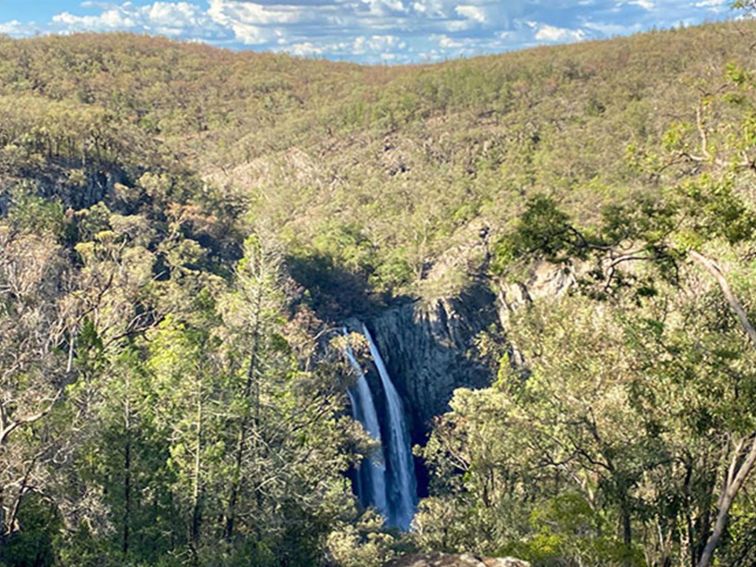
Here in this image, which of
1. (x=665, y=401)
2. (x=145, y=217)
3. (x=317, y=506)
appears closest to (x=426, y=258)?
(x=145, y=217)

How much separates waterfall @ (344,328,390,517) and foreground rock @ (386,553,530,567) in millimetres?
22226

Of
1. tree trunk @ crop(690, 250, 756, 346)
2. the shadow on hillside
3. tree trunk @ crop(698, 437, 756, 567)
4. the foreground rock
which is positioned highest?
the shadow on hillside

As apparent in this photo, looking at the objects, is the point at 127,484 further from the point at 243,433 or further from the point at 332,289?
the point at 332,289

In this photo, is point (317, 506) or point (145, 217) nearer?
point (317, 506)

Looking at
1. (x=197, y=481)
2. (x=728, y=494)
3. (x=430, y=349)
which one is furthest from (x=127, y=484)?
(x=430, y=349)

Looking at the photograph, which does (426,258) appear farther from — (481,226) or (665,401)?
(665,401)

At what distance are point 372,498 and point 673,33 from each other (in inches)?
3248

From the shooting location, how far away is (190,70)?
96.6m

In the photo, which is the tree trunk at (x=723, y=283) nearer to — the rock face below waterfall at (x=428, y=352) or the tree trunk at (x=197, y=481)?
the tree trunk at (x=197, y=481)

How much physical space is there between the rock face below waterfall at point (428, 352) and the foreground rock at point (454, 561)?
105 ft

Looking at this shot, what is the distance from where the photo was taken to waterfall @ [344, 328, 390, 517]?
35.2 meters

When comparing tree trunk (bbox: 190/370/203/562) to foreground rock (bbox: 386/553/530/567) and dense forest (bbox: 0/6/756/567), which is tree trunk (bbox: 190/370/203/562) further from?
foreground rock (bbox: 386/553/530/567)

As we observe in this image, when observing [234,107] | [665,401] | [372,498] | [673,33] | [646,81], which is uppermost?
[673,33]

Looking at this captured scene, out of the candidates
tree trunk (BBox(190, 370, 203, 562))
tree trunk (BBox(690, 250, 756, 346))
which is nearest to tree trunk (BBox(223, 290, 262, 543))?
tree trunk (BBox(190, 370, 203, 562))
